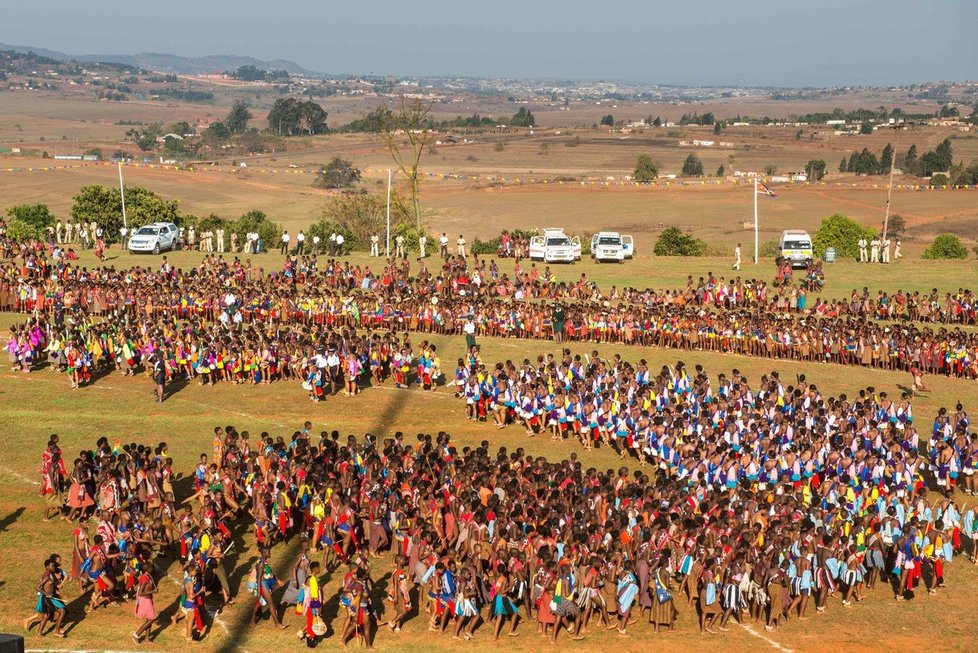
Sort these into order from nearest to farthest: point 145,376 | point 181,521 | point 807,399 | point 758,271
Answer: point 181,521 → point 807,399 → point 145,376 → point 758,271

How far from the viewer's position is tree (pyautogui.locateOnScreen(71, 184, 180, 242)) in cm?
5456

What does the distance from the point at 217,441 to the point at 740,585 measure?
10135 millimetres

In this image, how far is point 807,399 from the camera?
23312 mm

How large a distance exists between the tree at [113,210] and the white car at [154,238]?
522cm

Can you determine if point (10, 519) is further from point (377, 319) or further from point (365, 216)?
point (365, 216)

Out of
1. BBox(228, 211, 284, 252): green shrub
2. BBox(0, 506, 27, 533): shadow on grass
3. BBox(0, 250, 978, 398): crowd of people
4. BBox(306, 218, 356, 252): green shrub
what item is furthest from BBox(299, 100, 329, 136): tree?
BBox(0, 506, 27, 533): shadow on grass

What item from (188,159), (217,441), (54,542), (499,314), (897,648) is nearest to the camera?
(897,648)

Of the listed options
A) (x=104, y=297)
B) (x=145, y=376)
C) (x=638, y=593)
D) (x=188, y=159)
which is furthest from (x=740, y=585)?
(x=188, y=159)

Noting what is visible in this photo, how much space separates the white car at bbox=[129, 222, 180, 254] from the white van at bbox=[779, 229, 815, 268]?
26.5 m

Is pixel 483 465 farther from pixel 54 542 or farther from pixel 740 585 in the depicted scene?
pixel 54 542

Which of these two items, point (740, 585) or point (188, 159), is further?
point (188, 159)

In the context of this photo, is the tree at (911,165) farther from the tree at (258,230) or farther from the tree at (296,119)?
the tree at (296,119)

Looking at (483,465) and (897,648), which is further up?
(483,465)

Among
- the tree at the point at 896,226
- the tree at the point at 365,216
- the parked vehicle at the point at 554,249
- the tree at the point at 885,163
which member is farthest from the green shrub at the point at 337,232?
the tree at the point at 885,163
